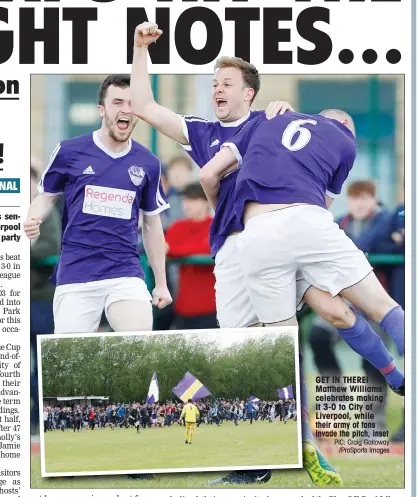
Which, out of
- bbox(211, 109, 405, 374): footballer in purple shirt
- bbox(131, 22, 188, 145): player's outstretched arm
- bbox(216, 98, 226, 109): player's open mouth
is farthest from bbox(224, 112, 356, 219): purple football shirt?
bbox(131, 22, 188, 145): player's outstretched arm

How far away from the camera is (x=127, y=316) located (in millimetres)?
4336

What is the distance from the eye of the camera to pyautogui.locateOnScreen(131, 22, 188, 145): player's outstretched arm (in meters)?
4.29

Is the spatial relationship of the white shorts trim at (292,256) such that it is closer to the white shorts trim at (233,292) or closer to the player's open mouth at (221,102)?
the white shorts trim at (233,292)

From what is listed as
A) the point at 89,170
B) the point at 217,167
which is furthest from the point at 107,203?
the point at 217,167

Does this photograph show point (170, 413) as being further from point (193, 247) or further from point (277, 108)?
point (277, 108)

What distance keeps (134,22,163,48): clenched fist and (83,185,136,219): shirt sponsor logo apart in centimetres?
73

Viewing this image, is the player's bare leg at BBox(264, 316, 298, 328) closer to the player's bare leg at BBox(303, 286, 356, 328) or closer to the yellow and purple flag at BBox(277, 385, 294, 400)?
the player's bare leg at BBox(303, 286, 356, 328)

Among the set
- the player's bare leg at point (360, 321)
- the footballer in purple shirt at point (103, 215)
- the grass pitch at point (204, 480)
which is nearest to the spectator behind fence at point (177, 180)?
the footballer in purple shirt at point (103, 215)

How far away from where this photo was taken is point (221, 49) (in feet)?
14.5

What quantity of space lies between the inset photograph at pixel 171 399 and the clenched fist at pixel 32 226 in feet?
1.76

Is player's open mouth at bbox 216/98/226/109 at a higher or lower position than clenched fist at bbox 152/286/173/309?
higher
